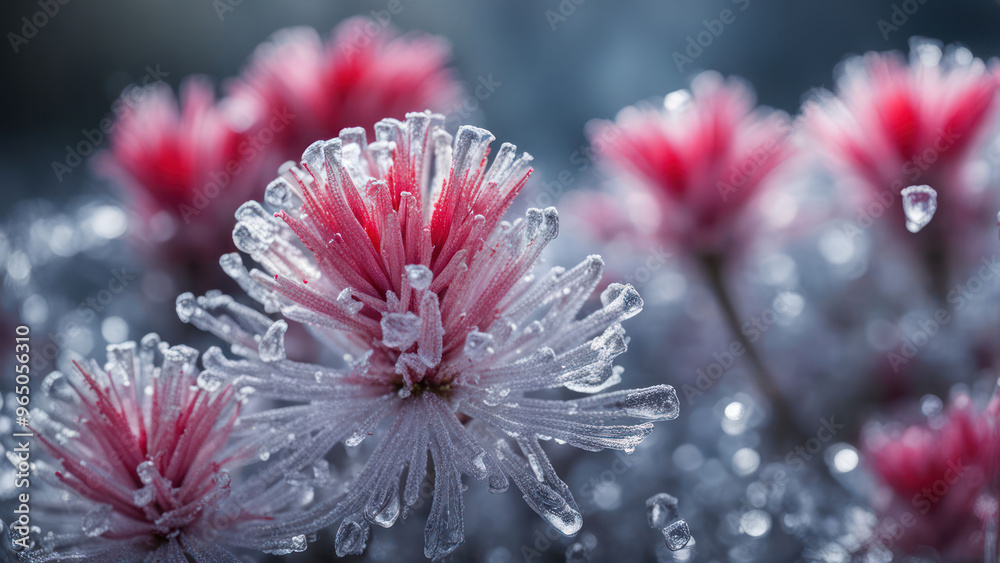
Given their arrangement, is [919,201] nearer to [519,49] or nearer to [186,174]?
[186,174]

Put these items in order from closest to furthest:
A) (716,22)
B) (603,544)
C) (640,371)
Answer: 1. (603,544)
2. (640,371)
3. (716,22)

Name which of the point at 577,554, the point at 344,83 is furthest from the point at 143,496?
the point at 344,83

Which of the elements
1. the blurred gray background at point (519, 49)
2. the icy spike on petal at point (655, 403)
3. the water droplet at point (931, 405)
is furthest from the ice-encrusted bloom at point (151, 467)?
the blurred gray background at point (519, 49)

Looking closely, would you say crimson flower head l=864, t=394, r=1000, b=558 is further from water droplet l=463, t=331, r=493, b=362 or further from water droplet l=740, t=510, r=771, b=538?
water droplet l=463, t=331, r=493, b=362

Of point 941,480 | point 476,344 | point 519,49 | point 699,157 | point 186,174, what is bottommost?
point 941,480

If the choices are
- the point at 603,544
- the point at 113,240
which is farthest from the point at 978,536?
the point at 113,240

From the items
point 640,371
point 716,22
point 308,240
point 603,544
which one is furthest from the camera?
point 716,22

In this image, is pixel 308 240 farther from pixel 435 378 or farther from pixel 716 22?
pixel 716 22

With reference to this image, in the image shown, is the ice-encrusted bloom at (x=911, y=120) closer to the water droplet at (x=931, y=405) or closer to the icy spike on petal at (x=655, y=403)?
the water droplet at (x=931, y=405)
